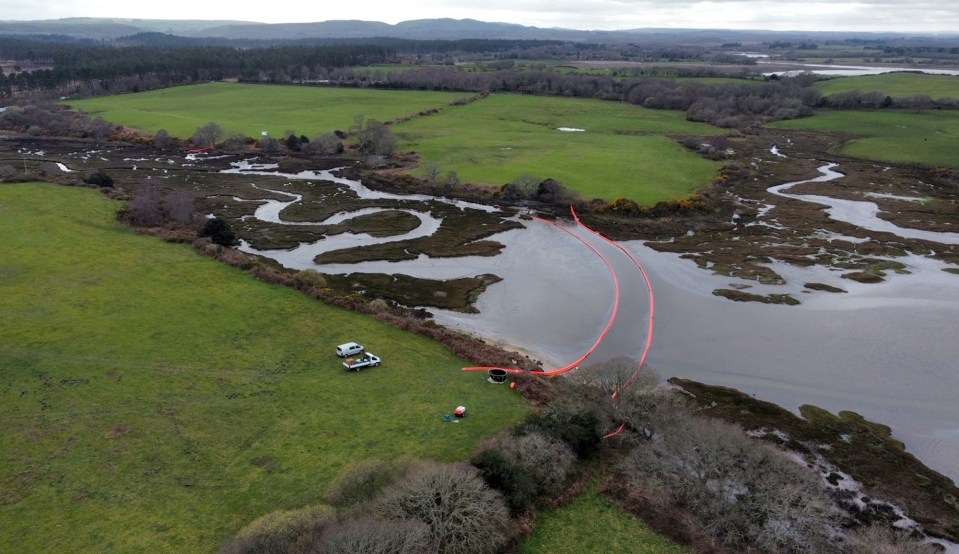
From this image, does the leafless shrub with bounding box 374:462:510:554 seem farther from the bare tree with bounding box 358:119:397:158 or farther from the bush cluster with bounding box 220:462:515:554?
the bare tree with bounding box 358:119:397:158

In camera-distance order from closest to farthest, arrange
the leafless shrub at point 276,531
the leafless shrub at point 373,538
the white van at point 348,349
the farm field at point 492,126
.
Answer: the leafless shrub at point 373,538
the leafless shrub at point 276,531
the white van at point 348,349
the farm field at point 492,126

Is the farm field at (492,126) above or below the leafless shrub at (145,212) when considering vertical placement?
above

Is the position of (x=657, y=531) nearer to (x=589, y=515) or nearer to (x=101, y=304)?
(x=589, y=515)

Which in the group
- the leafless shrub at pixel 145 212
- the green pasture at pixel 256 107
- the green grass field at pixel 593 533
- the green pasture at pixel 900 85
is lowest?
the green grass field at pixel 593 533

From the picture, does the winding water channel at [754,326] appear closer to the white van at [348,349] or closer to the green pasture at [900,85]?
Result: the white van at [348,349]

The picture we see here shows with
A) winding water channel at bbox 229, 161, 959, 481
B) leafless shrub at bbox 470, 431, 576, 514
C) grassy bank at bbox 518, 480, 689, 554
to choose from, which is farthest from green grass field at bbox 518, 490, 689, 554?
winding water channel at bbox 229, 161, 959, 481

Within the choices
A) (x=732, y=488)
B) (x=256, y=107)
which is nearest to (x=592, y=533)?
(x=732, y=488)

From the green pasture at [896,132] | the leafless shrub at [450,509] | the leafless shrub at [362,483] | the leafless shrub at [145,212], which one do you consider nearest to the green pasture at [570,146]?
the green pasture at [896,132]

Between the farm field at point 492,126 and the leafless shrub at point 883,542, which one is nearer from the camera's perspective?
the leafless shrub at point 883,542
